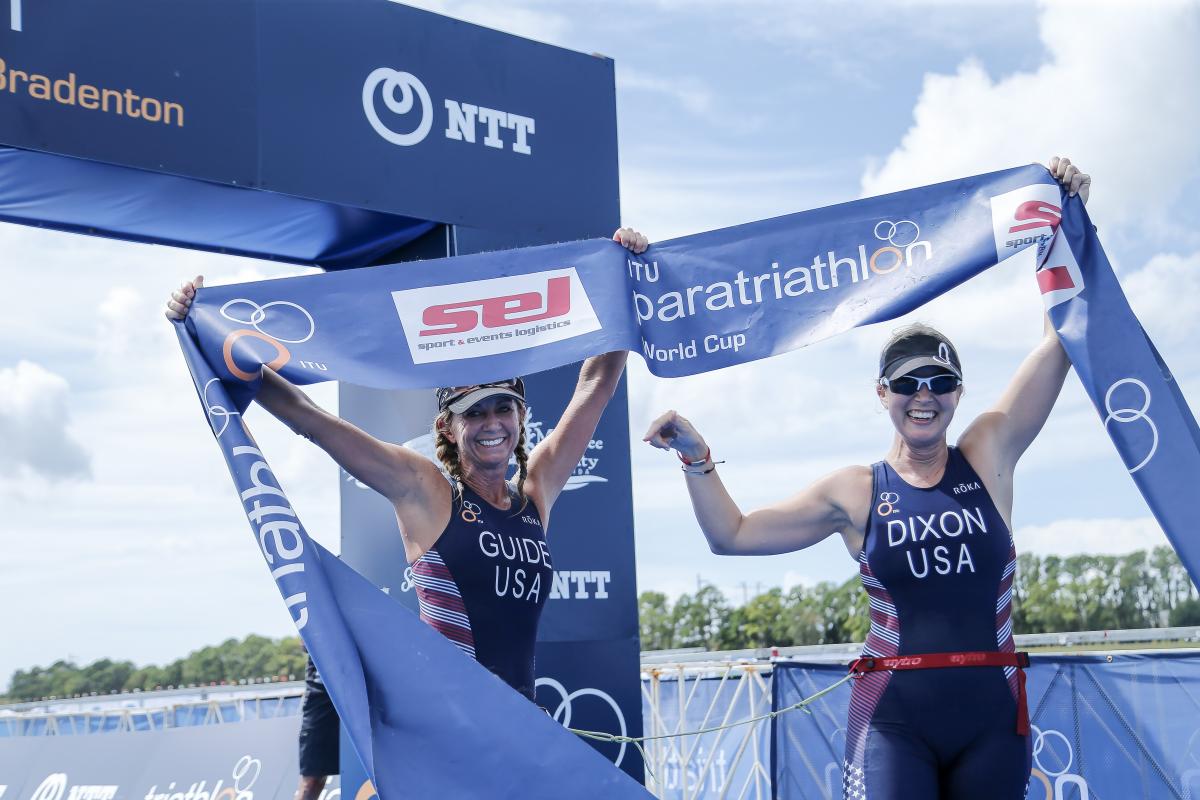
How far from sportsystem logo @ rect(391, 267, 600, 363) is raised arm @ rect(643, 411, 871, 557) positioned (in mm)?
577

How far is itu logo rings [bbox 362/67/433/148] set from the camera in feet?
20.2

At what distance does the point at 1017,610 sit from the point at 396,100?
319 feet

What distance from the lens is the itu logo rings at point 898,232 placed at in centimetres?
408

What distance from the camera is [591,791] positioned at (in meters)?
3.24

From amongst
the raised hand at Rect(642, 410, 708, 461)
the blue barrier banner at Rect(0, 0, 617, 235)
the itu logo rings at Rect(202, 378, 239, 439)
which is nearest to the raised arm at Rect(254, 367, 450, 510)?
the itu logo rings at Rect(202, 378, 239, 439)

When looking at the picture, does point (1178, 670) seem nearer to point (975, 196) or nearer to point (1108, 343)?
point (1108, 343)

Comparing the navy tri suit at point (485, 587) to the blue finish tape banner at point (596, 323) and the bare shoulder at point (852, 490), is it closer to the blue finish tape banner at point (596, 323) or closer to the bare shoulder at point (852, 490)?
the blue finish tape banner at point (596, 323)

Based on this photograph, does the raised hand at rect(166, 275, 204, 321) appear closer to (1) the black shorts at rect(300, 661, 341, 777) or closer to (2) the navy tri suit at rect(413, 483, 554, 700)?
(2) the navy tri suit at rect(413, 483, 554, 700)

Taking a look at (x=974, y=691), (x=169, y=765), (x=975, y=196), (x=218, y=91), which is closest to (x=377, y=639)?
(x=974, y=691)

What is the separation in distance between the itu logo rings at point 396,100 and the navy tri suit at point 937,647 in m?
3.56

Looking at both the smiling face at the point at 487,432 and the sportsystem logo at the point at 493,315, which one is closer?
the smiling face at the point at 487,432

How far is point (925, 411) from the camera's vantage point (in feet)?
12.6

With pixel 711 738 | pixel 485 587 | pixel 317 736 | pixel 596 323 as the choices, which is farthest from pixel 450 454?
pixel 711 738

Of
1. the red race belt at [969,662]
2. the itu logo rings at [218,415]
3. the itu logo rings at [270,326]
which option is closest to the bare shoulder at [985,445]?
the red race belt at [969,662]
